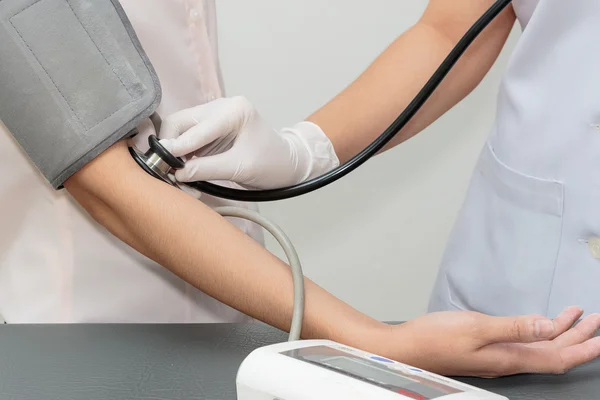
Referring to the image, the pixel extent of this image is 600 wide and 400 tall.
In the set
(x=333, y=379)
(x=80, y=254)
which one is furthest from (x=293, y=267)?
(x=80, y=254)

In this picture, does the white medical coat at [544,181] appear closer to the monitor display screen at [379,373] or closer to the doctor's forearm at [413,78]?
the doctor's forearm at [413,78]

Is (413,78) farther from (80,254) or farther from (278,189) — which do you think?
(80,254)

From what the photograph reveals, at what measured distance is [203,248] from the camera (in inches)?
33.5

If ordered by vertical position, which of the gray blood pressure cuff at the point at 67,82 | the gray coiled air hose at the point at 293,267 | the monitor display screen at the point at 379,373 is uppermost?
the gray blood pressure cuff at the point at 67,82

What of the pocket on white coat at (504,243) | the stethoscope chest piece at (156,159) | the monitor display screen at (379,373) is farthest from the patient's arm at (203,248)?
the pocket on white coat at (504,243)

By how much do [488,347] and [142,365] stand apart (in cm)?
35

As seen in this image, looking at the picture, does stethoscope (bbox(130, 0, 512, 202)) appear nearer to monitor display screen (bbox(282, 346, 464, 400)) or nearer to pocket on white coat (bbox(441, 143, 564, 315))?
pocket on white coat (bbox(441, 143, 564, 315))

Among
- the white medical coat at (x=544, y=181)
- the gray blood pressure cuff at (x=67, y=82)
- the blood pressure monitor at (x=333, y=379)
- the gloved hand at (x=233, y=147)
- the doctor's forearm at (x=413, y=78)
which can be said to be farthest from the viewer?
the doctor's forearm at (x=413, y=78)

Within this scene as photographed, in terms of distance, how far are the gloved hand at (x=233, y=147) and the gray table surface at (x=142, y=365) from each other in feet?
0.68

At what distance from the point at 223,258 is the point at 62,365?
8.3 inches

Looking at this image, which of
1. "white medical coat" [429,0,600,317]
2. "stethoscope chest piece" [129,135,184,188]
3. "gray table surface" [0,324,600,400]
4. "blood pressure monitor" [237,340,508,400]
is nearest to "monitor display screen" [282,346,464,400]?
"blood pressure monitor" [237,340,508,400]

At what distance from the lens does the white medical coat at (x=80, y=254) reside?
3.11 feet

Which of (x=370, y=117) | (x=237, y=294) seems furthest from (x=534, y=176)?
(x=237, y=294)

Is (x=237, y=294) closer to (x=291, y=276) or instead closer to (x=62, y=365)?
(x=291, y=276)
